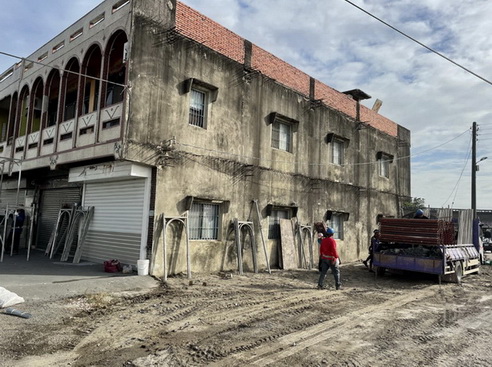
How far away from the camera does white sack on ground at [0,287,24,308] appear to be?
689 centimetres

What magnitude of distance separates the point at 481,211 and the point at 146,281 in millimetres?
42406

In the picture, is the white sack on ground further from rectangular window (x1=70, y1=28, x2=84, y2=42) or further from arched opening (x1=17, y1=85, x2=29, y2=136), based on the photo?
arched opening (x1=17, y1=85, x2=29, y2=136)

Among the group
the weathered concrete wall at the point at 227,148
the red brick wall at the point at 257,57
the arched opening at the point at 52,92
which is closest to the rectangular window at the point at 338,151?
the weathered concrete wall at the point at 227,148

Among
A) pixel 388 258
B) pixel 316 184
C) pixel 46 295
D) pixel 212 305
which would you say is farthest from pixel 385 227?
pixel 46 295

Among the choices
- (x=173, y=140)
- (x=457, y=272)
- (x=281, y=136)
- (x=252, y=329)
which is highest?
(x=281, y=136)

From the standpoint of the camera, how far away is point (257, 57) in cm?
1473

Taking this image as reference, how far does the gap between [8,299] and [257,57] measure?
1157 centimetres

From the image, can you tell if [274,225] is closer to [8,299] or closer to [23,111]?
[8,299]

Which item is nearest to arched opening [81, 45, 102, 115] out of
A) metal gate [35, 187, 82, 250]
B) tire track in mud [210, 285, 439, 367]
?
metal gate [35, 187, 82, 250]

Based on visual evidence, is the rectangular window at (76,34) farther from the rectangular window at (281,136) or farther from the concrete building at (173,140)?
the rectangular window at (281,136)

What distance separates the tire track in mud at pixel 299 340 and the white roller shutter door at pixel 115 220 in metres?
6.14

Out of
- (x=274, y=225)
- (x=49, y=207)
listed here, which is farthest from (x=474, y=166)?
(x=49, y=207)

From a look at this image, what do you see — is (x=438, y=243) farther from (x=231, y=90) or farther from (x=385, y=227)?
(x=231, y=90)

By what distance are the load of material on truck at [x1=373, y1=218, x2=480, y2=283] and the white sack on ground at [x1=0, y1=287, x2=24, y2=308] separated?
10.6 meters
